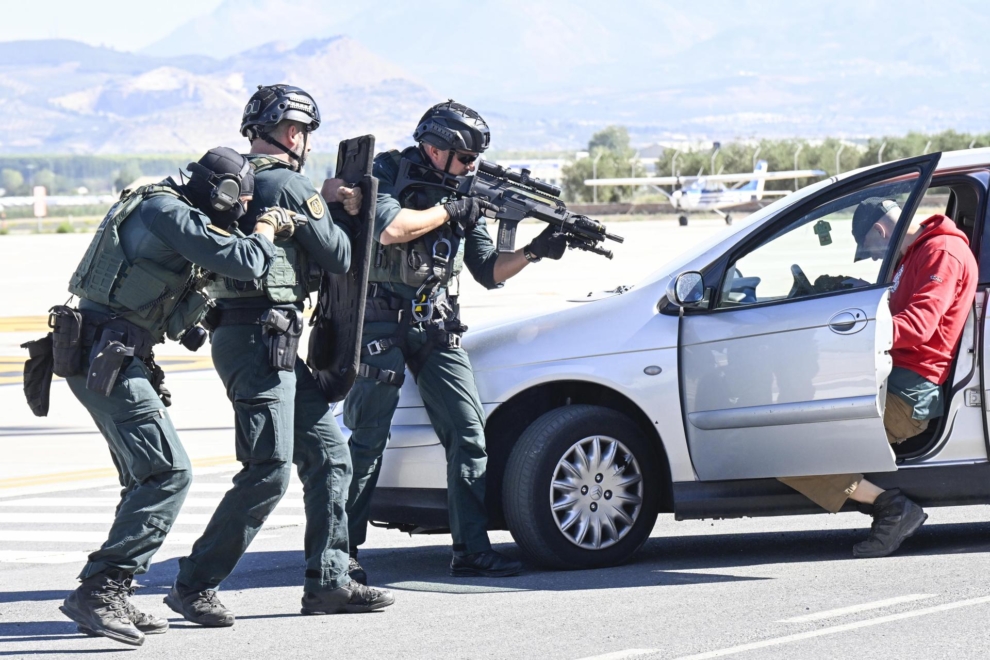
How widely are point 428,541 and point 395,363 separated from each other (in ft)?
5.77

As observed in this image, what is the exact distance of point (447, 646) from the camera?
16.9ft

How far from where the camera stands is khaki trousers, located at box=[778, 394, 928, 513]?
6.39 m

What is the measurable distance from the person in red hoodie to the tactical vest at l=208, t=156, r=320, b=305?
7.84 feet

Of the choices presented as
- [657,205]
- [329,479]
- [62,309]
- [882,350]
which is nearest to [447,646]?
[329,479]

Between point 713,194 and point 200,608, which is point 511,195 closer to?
point 200,608

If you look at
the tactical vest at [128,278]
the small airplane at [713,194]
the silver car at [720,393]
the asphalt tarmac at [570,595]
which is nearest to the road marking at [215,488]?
the asphalt tarmac at [570,595]

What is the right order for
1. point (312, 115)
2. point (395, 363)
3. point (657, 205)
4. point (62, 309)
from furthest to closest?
1. point (657, 205)
2. point (395, 363)
3. point (312, 115)
4. point (62, 309)

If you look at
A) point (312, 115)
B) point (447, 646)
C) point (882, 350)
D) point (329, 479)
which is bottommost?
point (447, 646)

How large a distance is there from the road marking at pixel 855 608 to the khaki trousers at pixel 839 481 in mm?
725

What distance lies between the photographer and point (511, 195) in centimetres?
667

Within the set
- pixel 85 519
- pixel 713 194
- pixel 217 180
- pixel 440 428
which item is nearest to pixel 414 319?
pixel 440 428

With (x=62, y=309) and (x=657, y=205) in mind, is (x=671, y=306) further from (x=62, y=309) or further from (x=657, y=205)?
(x=657, y=205)

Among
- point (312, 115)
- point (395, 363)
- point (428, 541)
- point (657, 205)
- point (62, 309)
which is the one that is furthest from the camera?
point (657, 205)

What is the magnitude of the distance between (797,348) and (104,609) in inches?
120
